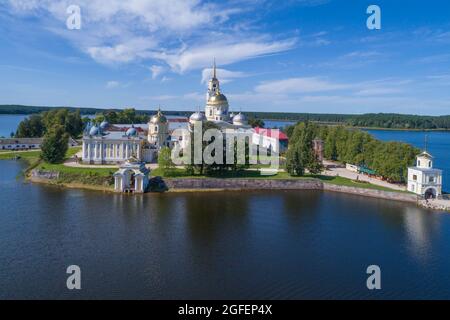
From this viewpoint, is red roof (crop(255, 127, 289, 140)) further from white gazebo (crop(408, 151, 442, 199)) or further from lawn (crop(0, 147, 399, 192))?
white gazebo (crop(408, 151, 442, 199))

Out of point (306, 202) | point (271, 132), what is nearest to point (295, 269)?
point (306, 202)

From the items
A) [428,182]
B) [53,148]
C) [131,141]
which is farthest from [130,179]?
[428,182]

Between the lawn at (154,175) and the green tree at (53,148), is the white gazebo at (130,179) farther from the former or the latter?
the green tree at (53,148)

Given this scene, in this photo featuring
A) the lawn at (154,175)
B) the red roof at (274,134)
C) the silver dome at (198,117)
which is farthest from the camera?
the red roof at (274,134)

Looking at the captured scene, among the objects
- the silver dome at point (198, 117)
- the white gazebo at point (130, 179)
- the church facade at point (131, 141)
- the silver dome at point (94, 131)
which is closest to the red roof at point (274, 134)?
the church facade at point (131, 141)

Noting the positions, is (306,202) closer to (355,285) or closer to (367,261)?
(367,261)

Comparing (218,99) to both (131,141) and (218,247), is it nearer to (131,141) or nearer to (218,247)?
(131,141)
